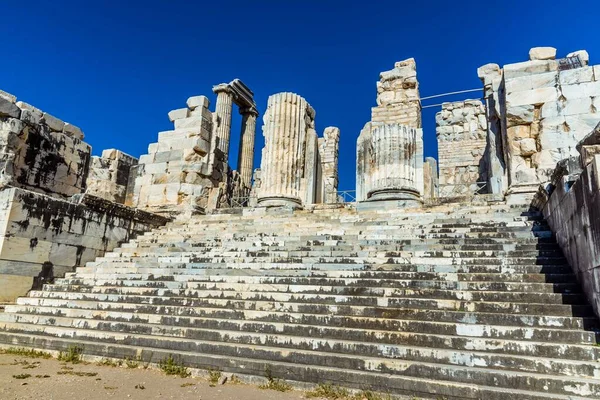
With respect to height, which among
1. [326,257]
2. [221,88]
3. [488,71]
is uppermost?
[221,88]

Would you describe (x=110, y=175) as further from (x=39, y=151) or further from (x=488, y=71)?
(x=488, y=71)

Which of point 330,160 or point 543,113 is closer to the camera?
point 543,113

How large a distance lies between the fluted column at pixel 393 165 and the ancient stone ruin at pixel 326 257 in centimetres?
4

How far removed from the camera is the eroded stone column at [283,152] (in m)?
11.0

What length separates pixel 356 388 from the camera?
11.8 feet

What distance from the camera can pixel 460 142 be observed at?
2055 cm

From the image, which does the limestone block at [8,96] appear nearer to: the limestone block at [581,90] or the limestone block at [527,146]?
the limestone block at [527,146]

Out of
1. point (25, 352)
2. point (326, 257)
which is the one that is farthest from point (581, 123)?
point (25, 352)

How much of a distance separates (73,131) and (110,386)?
7.67 metres

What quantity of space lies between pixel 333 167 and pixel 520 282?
57.4 ft

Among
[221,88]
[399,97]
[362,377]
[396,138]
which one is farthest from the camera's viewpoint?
[221,88]

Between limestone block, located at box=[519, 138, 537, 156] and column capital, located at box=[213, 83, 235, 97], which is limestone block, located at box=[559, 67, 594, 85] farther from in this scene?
column capital, located at box=[213, 83, 235, 97]

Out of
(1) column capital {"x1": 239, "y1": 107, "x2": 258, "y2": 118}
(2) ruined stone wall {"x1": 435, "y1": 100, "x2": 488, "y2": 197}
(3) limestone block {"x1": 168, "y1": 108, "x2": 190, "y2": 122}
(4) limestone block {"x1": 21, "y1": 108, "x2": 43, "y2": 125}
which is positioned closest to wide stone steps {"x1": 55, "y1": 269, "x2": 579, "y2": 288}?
(4) limestone block {"x1": 21, "y1": 108, "x2": 43, "y2": 125}

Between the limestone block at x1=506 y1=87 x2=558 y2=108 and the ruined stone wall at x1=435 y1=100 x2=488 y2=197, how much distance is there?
984 cm
